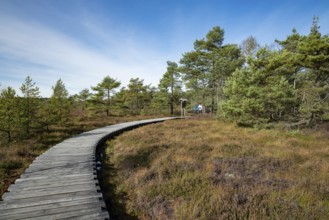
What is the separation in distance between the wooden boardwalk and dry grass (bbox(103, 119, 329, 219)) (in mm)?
718

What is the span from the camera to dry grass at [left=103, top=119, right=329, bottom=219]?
14.7 feet

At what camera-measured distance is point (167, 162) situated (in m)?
7.77

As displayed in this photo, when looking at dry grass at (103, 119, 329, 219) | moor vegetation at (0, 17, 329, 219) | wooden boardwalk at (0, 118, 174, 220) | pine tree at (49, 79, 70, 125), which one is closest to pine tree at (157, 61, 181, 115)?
moor vegetation at (0, 17, 329, 219)

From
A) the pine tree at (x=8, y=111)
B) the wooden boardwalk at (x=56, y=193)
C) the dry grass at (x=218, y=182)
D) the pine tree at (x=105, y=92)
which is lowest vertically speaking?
the dry grass at (x=218, y=182)

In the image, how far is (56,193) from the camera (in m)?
4.71

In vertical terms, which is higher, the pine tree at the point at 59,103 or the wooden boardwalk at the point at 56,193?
the pine tree at the point at 59,103

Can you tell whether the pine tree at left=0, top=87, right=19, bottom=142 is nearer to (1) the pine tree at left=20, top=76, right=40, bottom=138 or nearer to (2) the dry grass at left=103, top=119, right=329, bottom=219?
(1) the pine tree at left=20, top=76, right=40, bottom=138

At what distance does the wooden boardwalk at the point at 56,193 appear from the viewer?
388 cm

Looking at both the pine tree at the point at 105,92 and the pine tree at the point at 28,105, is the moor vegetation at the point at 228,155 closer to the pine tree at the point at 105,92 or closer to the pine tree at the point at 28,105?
the pine tree at the point at 28,105

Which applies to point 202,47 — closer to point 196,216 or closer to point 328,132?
point 328,132

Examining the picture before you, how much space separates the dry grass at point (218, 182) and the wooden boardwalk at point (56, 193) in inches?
28.3

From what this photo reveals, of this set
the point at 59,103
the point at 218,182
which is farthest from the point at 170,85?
the point at 218,182

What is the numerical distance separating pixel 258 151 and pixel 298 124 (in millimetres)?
8026

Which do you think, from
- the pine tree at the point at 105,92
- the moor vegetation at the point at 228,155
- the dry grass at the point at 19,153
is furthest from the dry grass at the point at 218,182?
the pine tree at the point at 105,92
